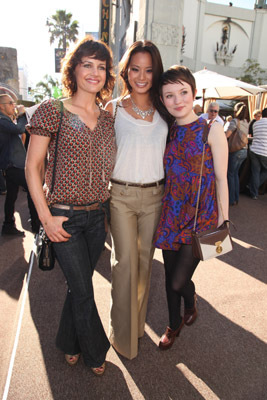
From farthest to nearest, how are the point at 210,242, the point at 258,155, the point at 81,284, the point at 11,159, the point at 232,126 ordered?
1. the point at 258,155
2. the point at 232,126
3. the point at 11,159
4. the point at 210,242
5. the point at 81,284

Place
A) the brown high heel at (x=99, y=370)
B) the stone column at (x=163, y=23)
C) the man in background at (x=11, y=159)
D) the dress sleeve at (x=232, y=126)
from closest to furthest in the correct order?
the brown high heel at (x=99, y=370) → the man in background at (x=11, y=159) → the dress sleeve at (x=232, y=126) → the stone column at (x=163, y=23)

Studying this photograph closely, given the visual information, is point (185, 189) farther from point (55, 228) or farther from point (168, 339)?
point (168, 339)

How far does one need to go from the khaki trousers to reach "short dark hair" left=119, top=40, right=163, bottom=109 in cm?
68

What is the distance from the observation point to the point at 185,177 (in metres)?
1.91

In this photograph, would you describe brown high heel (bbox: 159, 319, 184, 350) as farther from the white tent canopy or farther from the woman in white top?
the white tent canopy

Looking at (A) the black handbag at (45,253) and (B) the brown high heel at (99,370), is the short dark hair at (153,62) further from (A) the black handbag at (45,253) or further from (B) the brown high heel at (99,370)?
(B) the brown high heel at (99,370)

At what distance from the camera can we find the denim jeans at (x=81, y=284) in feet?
5.50

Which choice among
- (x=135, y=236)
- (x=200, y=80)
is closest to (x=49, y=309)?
(x=135, y=236)

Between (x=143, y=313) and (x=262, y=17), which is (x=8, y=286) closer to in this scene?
(x=143, y=313)

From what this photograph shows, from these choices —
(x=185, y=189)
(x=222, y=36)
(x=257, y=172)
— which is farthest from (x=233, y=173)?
(x=222, y=36)

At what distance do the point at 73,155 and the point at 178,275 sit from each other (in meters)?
1.05

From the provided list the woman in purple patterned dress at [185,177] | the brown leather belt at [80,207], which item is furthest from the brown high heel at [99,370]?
the brown leather belt at [80,207]

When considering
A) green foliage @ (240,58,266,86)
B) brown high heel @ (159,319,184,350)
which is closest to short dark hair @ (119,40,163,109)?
brown high heel @ (159,319,184,350)

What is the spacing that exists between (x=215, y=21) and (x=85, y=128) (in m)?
34.5
